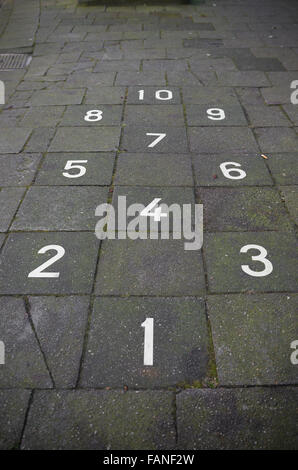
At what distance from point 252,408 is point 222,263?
4.08 feet

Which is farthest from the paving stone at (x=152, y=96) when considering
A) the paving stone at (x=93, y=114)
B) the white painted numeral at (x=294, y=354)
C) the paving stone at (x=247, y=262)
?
the white painted numeral at (x=294, y=354)

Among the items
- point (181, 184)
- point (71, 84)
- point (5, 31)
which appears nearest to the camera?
point (181, 184)

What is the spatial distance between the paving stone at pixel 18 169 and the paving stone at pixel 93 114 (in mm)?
1009

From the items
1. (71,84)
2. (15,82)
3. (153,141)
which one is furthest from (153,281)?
(15,82)

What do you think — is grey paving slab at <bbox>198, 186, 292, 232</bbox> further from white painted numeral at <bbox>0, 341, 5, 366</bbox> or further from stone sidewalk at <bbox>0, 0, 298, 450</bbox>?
white painted numeral at <bbox>0, 341, 5, 366</bbox>

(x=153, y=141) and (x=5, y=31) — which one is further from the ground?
(x=5, y=31)

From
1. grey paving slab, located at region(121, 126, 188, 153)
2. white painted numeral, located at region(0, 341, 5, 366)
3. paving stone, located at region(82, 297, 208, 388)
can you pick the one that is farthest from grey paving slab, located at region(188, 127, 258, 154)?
white painted numeral, located at region(0, 341, 5, 366)

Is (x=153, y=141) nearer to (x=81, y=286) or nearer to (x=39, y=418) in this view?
(x=81, y=286)

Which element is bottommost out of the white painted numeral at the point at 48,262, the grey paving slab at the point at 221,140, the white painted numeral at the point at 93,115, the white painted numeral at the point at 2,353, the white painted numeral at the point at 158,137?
the white painted numeral at the point at 2,353

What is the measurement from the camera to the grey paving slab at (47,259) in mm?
3078

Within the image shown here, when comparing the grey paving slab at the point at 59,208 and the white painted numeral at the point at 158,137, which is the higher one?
the white painted numeral at the point at 158,137

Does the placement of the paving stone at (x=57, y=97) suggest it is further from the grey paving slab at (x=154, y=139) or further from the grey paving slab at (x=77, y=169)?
the grey paving slab at (x=77, y=169)

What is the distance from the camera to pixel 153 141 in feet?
16.4

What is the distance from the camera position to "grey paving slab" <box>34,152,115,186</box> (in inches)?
169
